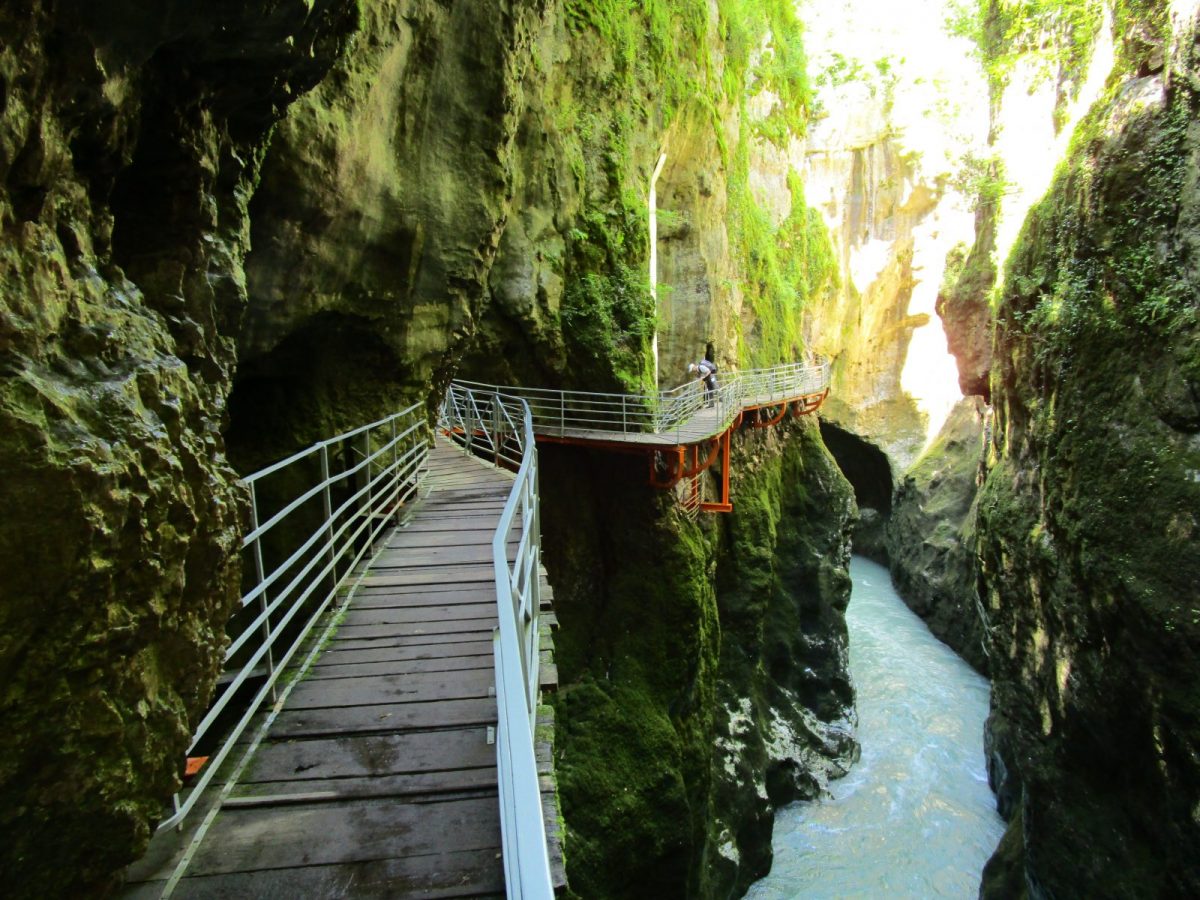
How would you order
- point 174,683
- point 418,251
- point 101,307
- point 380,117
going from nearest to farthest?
point 101,307, point 174,683, point 380,117, point 418,251

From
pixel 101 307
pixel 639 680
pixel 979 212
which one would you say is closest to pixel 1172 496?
pixel 639 680

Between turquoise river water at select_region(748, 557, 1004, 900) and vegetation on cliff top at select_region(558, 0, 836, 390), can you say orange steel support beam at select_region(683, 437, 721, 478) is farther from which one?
turquoise river water at select_region(748, 557, 1004, 900)

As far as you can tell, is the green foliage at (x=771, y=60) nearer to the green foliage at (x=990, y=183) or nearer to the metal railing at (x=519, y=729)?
the green foliage at (x=990, y=183)

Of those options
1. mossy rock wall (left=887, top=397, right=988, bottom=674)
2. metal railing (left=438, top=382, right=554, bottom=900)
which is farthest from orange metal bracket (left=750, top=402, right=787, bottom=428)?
metal railing (left=438, top=382, right=554, bottom=900)

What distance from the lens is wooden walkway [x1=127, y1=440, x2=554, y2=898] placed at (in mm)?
2561

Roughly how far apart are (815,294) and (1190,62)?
20128 mm

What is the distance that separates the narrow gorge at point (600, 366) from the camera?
211 cm

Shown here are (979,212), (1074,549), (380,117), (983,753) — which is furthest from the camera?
(979,212)

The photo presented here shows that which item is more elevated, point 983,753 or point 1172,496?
point 1172,496

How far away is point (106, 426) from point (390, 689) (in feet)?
7.09

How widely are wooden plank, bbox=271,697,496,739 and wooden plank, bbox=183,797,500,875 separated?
506 millimetres

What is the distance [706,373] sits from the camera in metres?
15.6

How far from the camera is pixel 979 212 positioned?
2020 centimetres

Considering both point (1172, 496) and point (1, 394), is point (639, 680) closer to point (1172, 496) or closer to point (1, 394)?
point (1172, 496)
